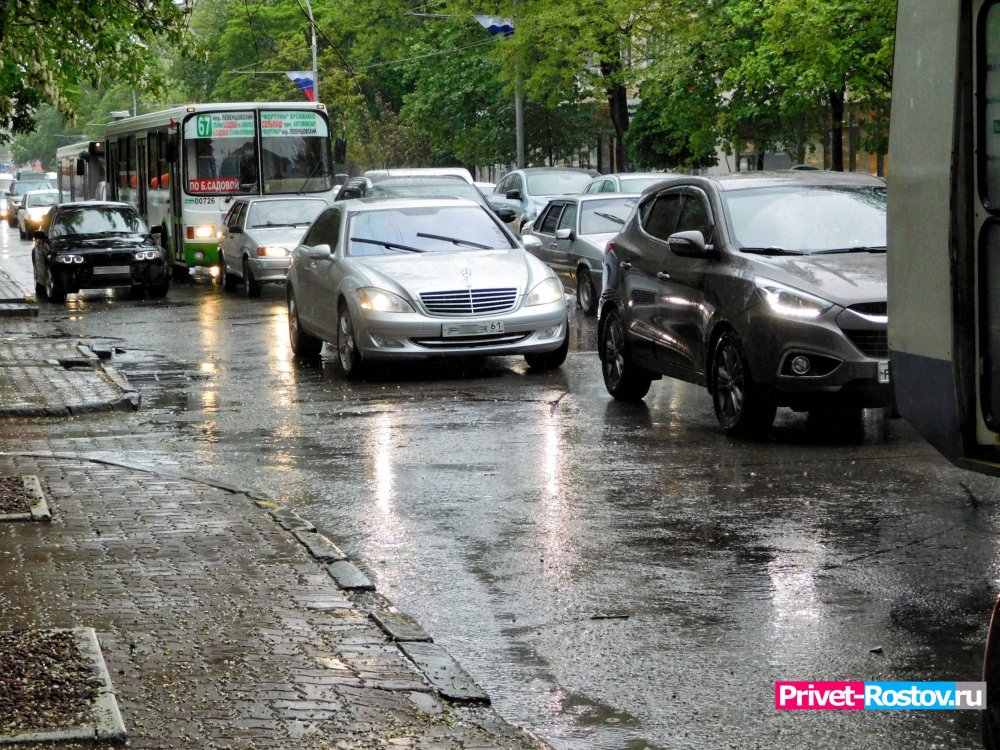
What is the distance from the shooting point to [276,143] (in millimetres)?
31281

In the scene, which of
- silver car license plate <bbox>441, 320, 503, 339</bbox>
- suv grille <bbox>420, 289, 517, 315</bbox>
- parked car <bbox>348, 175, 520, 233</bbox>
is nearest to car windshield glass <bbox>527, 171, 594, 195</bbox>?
parked car <bbox>348, 175, 520, 233</bbox>

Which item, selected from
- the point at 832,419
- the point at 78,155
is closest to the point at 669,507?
the point at 832,419

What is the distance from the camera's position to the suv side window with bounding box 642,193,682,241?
12.9 metres

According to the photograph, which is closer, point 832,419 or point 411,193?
point 832,419

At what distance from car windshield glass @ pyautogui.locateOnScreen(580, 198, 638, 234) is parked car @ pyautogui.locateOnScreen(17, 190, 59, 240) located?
125ft

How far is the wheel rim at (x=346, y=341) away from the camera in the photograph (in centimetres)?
1539

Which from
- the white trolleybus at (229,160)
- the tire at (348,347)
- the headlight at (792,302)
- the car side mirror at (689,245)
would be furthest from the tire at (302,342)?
the white trolleybus at (229,160)

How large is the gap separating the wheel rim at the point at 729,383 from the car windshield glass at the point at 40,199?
52213 mm

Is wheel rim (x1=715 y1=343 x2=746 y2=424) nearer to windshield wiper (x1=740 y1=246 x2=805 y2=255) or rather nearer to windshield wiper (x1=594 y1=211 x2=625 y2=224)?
windshield wiper (x1=740 y1=246 x2=805 y2=255)

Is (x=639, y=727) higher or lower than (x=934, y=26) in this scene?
lower

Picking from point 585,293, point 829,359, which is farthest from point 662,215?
point 585,293

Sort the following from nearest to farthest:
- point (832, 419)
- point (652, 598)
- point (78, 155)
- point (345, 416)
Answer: point (652, 598) < point (832, 419) < point (345, 416) < point (78, 155)

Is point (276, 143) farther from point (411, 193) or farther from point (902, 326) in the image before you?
point (902, 326)

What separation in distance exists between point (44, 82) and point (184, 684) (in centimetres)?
936
